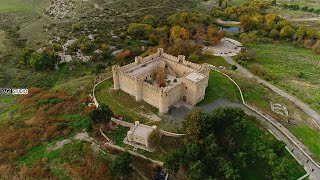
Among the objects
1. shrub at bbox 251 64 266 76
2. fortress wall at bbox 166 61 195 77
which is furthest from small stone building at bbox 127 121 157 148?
shrub at bbox 251 64 266 76

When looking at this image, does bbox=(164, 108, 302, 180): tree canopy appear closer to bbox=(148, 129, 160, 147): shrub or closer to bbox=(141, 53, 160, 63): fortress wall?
bbox=(148, 129, 160, 147): shrub

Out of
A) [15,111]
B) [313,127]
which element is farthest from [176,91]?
[15,111]

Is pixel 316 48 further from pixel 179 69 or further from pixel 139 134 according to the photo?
pixel 139 134

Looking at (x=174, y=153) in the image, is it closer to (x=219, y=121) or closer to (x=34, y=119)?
(x=219, y=121)

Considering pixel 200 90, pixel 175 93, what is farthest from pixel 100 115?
pixel 200 90

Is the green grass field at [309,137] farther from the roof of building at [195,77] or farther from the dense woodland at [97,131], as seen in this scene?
the roof of building at [195,77]

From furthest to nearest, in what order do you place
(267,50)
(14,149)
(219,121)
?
1. (267,50)
2. (14,149)
3. (219,121)
